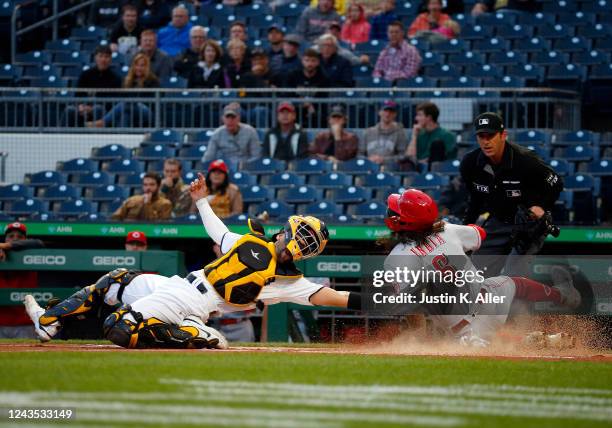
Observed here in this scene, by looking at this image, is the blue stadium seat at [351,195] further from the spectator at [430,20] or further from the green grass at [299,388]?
the green grass at [299,388]

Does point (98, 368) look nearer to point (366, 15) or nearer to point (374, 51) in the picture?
point (374, 51)

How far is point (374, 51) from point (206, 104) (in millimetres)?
2817

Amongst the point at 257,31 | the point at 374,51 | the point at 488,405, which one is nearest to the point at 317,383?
the point at 488,405

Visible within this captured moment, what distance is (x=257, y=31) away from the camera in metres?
19.0

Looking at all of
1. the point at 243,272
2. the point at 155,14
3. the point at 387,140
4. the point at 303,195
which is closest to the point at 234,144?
the point at 303,195

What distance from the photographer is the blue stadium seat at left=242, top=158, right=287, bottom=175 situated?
15.4m

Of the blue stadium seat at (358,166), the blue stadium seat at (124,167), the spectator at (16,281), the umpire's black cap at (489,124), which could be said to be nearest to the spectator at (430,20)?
the blue stadium seat at (358,166)

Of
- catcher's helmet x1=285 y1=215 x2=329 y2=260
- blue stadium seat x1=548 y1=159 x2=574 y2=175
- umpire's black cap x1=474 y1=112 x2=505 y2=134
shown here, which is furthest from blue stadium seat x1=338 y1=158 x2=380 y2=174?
catcher's helmet x1=285 y1=215 x2=329 y2=260

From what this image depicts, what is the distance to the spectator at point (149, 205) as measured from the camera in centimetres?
1411

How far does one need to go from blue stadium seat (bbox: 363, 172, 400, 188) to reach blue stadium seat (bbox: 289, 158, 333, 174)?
0.70 metres

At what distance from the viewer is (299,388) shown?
6.39 m

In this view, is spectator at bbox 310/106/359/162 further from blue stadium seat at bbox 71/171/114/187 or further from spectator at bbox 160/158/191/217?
blue stadium seat at bbox 71/171/114/187

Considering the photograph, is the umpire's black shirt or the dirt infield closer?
the dirt infield

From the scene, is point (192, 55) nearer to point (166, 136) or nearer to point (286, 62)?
point (286, 62)
